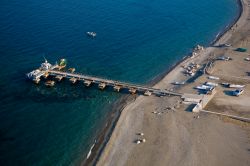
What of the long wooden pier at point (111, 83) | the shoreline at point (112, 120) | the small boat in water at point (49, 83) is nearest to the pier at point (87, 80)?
the long wooden pier at point (111, 83)

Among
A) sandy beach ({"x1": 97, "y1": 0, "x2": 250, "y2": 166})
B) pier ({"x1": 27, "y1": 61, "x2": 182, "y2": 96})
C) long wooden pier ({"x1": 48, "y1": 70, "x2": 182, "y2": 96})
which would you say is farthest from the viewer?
pier ({"x1": 27, "y1": 61, "x2": 182, "y2": 96})

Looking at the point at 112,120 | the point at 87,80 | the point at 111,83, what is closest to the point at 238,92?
the point at 112,120

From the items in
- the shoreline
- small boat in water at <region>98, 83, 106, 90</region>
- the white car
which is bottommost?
the shoreline

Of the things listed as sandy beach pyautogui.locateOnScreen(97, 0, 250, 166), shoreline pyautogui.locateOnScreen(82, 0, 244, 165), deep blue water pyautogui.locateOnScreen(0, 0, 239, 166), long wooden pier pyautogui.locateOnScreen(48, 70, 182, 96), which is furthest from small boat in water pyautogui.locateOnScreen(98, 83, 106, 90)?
sandy beach pyautogui.locateOnScreen(97, 0, 250, 166)

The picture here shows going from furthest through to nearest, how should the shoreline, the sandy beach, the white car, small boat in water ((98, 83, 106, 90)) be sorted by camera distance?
small boat in water ((98, 83, 106, 90)) → the white car → the shoreline → the sandy beach

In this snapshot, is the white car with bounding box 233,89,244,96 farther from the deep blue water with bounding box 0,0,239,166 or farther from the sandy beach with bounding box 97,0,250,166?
the deep blue water with bounding box 0,0,239,166

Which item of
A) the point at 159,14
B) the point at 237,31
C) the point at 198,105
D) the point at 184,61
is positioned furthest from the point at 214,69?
the point at 159,14

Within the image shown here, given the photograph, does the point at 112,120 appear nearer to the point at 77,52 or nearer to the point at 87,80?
the point at 87,80
